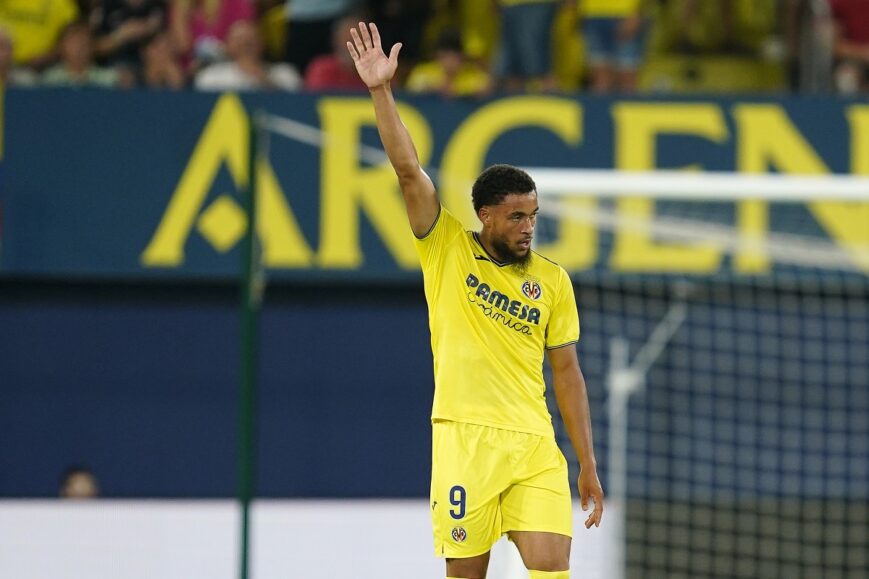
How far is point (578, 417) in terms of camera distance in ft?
17.3

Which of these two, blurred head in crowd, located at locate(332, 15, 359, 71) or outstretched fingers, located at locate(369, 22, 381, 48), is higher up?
blurred head in crowd, located at locate(332, 15, 359, 71)

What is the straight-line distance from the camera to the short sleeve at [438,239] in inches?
207

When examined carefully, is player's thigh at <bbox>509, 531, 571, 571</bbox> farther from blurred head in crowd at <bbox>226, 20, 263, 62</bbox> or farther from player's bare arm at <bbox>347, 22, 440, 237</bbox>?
blurred head in crowd at <bbox>226, 20, 263, 62</bbox>

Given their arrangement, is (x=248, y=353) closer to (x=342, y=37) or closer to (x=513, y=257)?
(x=513, y=257)

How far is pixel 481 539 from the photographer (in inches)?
202

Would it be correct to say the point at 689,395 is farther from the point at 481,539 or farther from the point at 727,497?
the point at 481,539

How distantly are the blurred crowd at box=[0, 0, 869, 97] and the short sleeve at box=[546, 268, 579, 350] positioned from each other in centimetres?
543

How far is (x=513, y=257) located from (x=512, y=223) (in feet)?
0.53

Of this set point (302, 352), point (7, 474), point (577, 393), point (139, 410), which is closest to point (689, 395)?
point (302, 352)

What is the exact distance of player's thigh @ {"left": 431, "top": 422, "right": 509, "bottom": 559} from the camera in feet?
Result: 16.8

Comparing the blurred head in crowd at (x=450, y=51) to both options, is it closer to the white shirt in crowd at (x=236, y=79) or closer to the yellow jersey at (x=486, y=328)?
the white shirt in crowd at (x=236, y=79)

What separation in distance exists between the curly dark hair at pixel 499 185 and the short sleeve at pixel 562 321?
1.34 ft

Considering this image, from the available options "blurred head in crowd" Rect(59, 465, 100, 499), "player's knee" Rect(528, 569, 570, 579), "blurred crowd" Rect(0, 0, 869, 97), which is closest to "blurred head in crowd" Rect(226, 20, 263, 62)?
"blurred crowd" Rect(0, 0, 869, 97)

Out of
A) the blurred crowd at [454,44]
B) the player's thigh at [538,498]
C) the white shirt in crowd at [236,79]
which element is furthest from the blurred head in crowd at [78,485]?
the player's thigh at [538,498]
